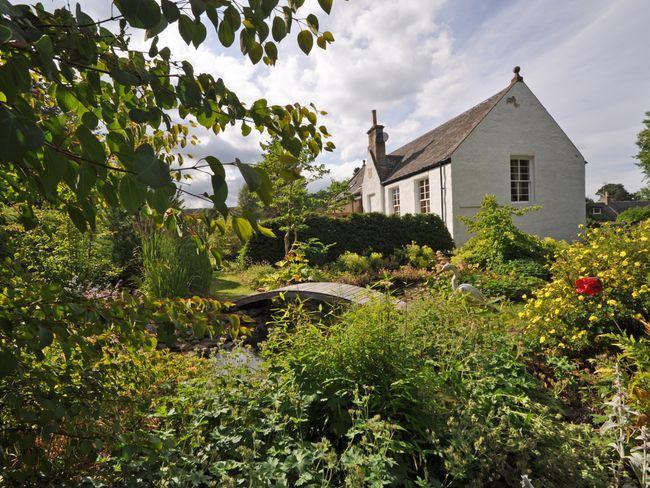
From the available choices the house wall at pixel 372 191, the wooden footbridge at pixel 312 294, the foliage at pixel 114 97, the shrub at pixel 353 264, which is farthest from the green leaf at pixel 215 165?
the house wall at pixel 372 191

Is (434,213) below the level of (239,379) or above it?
above

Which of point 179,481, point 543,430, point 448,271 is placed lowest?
point 543,430

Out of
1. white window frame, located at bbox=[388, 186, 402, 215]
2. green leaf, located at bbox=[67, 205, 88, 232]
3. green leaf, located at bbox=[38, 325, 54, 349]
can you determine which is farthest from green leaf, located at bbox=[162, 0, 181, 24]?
white window frame, located at bbox=[388, 186, 402, 215]

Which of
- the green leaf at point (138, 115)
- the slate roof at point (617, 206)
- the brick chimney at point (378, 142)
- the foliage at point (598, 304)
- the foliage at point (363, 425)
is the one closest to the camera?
the green leaf at point (138, 115)

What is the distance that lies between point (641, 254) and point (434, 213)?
11.7m

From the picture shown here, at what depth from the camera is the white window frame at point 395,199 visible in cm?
1950

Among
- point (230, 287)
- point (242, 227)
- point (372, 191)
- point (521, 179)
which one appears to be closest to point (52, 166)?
point (242, 227)

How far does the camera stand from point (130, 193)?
786 mm

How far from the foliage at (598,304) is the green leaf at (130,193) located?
3826 mm

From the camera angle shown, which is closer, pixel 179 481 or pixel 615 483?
pixel 179 481

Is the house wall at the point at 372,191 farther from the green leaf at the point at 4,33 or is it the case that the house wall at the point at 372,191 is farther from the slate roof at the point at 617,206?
the slate roof at the point at 617,206

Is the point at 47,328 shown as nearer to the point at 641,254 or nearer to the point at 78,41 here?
the point at 78,41

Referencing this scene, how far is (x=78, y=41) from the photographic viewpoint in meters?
0.83

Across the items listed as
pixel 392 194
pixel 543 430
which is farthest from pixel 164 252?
pixel 392 194
